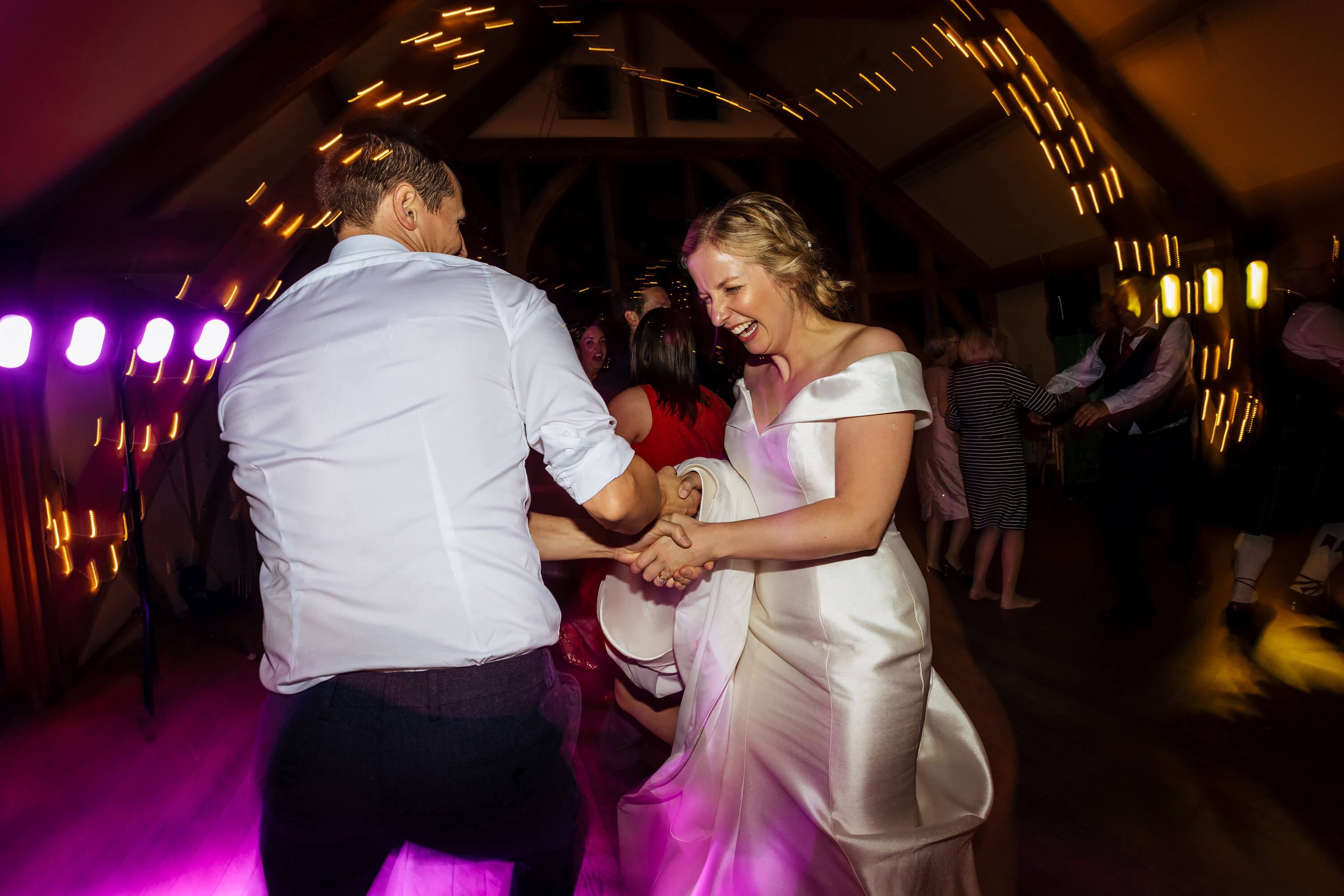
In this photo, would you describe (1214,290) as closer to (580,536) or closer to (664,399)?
(664,399)

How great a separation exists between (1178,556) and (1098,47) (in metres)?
4.15

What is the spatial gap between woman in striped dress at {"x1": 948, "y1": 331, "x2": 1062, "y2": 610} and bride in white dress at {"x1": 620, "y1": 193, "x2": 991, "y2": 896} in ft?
8.74

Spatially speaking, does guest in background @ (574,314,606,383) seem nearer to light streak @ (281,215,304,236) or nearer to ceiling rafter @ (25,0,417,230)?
ceiling rafter @ (25,0,417,230)

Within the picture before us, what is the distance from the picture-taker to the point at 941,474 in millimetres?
4758

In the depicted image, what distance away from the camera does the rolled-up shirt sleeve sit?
945 mm

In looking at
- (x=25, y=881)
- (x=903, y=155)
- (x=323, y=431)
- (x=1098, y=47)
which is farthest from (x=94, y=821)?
(x=903, y=155)

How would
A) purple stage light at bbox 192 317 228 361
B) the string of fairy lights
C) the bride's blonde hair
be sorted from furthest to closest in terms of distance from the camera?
the string of fairy lights, purple stage light at bbox 192 317 228 361, the bride's blonde hair

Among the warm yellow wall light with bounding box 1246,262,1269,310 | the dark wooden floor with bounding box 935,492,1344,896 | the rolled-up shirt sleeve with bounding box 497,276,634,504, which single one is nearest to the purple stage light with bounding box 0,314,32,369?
the rolled-up shirt sleeve with bounding box 497,276,634,504

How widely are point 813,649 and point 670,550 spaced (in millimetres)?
349

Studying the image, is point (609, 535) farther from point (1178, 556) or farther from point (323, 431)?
point (1178, 556)

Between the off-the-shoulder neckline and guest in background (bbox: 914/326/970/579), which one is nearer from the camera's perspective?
the off-the-shoulder neckline

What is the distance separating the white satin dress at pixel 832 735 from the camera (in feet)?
4.64

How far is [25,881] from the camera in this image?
226 cm

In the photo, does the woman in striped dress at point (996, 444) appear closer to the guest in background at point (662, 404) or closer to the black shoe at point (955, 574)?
the black shoe at point (955, 574)
